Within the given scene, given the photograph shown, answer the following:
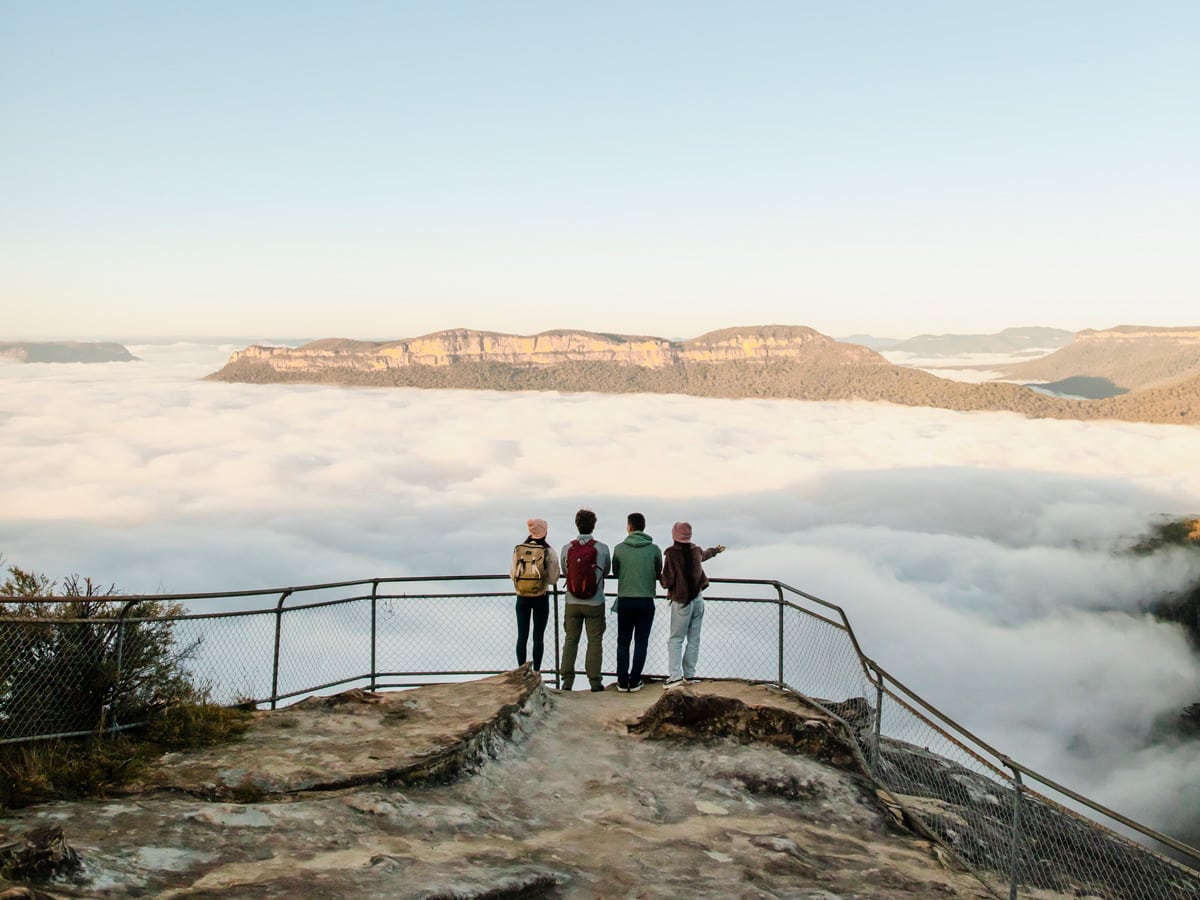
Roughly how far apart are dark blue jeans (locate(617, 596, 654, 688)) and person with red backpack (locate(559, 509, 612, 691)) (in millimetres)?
227

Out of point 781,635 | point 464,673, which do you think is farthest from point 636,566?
point 464,673

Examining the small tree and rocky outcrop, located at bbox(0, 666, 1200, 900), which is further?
the small tree

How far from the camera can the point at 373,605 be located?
9820 mm

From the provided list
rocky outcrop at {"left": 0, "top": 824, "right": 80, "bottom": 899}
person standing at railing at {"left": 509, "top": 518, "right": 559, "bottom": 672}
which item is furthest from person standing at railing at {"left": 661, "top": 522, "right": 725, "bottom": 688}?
rocky outcrop at {"left": 0, "top": 824, "right": 80, "bottom": 899}

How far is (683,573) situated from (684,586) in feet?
0.47

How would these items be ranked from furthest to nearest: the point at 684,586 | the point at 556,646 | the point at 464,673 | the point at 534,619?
the point at 464,673
the point at 556,646
the point at 534,619
the point at 684,586

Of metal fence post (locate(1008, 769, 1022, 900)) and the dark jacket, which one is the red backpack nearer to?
the dark jacket

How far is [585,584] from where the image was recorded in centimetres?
966

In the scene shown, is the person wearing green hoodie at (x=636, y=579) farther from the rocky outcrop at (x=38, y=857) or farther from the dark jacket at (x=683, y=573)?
the rocky outcrop at (x=38, y=857)

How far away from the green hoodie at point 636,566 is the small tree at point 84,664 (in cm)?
433

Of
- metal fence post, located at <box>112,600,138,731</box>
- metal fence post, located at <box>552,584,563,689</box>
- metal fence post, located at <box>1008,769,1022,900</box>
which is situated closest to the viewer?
metal fence post, located at <box>1008,769,1022,900</box>

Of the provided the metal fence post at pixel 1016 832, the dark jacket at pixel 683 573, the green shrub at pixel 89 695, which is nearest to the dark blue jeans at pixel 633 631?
the dark jacket at pixel 683 573

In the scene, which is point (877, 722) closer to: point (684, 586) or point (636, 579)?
point (684, 586)

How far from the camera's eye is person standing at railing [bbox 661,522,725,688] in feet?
31.2
